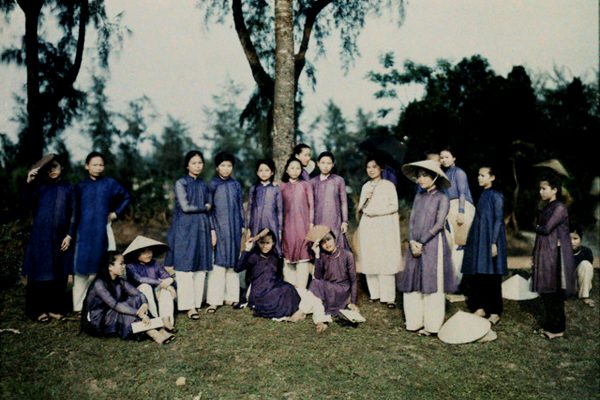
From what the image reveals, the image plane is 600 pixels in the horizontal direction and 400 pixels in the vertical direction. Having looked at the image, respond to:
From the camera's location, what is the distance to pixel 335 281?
5.55m

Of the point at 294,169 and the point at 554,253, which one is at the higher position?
the point at 294,169

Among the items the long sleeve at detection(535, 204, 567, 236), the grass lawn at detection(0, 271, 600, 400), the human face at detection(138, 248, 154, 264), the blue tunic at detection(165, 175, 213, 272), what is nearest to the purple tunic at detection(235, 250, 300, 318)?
the grass lawn at detection(0, 271, 600, 400)

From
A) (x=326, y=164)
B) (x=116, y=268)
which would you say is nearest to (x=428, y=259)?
(x=326, y=164)

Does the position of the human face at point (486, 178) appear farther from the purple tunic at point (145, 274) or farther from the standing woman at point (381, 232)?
the purple tunic at point (145, 274)

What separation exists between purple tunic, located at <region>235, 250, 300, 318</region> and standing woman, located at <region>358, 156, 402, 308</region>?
1.10 m

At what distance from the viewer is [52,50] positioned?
1002 centimetres

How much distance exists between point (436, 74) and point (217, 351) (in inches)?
510

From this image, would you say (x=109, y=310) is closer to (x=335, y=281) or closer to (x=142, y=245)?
(x=142, y=245)

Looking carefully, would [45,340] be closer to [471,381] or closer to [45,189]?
[45,189]

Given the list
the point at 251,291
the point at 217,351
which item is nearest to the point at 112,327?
the point at 217,351

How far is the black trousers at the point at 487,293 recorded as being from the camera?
18.1ft

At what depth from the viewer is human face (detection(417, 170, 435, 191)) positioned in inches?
202

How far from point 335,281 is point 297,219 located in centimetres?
91

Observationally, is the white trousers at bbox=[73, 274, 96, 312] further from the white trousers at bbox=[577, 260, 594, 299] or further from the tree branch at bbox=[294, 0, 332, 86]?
the white trousers at bbox=[577, 260, 594, 299]
